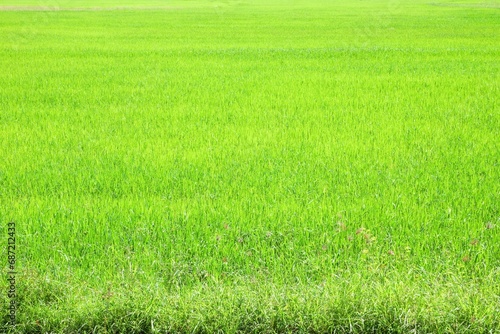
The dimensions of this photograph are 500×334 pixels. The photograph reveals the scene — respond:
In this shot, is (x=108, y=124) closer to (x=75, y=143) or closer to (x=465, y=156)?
(x=75, y=143)

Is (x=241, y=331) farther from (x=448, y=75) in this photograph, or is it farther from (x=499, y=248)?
(x=448, y=75)

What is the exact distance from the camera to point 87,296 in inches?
150

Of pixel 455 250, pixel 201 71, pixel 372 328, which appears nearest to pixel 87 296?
pixel 372 328

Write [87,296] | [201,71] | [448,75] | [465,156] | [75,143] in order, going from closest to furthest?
[87,296]
[465,156]
[75,143]
[448,75]
[201,71]

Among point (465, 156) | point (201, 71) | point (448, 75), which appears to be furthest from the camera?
point (201, 71)

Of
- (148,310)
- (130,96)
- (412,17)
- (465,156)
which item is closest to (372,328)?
(148,310)

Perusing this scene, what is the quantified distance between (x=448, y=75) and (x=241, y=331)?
35.7ft

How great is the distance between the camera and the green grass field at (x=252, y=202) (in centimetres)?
364

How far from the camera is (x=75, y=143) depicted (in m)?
7.67

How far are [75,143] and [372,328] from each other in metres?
5.11

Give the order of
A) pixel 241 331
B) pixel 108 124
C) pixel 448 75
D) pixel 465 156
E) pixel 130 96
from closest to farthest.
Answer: pixel 241 331, pixel 465 156, pixel 108 124, pixel 130 96, pixel 448 75

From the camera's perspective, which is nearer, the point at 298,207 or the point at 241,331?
the point at 241,331

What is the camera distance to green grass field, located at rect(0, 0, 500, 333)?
3.64 m

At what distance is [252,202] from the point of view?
5453mm
